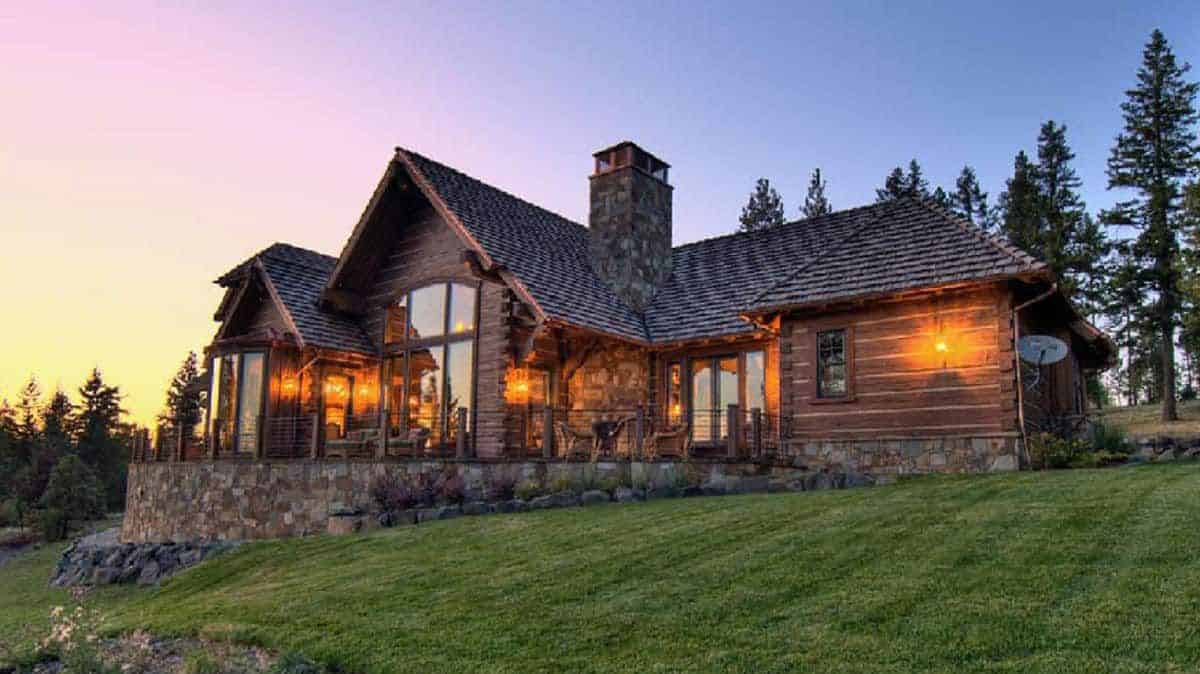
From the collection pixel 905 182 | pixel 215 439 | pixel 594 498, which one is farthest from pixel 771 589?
pixel 905 182

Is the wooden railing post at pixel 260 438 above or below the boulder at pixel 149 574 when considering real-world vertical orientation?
above

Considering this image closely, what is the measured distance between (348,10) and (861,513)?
15.1 meters

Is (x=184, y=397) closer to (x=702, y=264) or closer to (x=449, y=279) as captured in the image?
(x=449, y=279)

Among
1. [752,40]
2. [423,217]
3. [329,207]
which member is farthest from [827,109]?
[329,207]

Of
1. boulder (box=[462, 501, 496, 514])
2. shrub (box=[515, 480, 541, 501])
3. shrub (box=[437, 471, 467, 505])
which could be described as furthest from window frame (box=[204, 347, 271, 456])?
boulder (box=[462, 501, 496, 514])

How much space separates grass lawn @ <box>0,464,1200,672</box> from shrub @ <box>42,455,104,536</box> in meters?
25.1

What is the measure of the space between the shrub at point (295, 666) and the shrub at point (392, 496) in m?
7.60

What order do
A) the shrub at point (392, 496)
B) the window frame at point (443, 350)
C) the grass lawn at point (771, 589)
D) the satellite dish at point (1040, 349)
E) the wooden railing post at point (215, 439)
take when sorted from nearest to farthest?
the grass lawn at point (771, 589) → the shrub at point (392, 496) → the satellite dish at point (1040, 349) → the window frame at point (443, 350) → the wooden railing post at point (215, 439)

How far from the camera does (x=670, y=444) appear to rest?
17.2 m

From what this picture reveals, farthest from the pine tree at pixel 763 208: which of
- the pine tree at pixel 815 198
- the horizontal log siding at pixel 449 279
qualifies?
the horizontal log siding at pixel 449 279

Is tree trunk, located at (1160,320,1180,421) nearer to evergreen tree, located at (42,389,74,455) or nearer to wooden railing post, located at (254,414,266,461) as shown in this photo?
wooden railing post, located at (254,414,266,461)

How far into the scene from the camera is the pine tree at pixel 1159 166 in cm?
3506

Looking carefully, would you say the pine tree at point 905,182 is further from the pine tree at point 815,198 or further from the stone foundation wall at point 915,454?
the stone foundation wall at point 915,454

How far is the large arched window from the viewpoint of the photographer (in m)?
19.8
